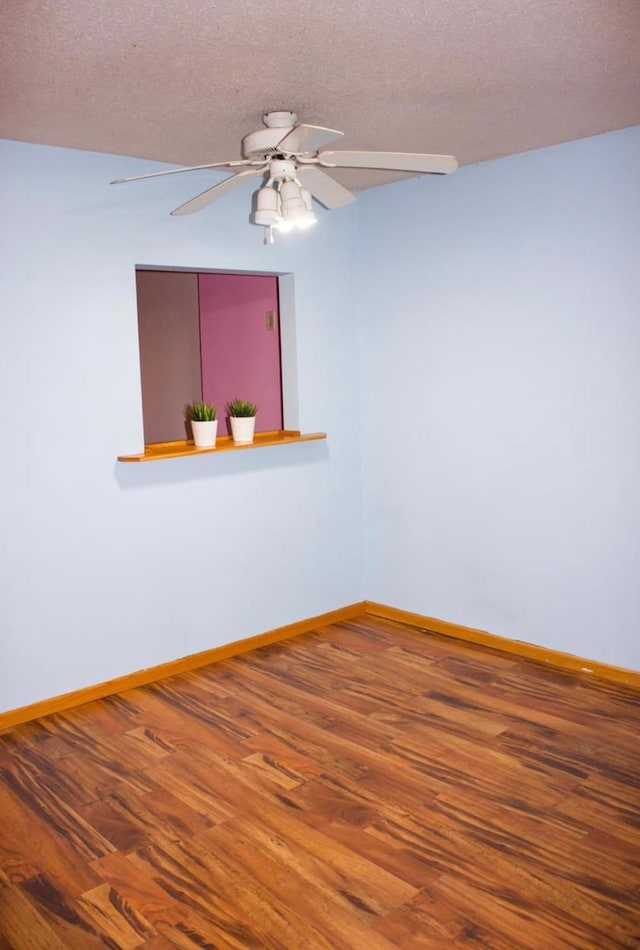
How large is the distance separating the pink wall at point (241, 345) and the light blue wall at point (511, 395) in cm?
53

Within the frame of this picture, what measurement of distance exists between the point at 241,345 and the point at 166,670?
2003mm

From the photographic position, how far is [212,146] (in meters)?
3.35

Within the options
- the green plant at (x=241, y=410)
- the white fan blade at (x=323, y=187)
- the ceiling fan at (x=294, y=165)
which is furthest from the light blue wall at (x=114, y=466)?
the white fan blade at (x=323, y=187)

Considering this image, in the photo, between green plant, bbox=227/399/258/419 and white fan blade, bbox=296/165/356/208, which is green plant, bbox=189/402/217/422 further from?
white fan blade, bbox=296/165/356/208

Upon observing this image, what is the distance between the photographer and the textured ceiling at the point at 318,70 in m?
2.12

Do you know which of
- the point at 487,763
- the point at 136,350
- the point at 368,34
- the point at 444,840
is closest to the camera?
the point at 368,34

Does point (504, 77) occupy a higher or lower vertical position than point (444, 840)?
higher

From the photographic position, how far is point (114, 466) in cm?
362

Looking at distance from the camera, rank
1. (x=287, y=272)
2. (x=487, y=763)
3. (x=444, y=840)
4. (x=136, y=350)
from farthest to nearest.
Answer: (x=287, y=272)
(x=136, y=350)
(x=487, y=763)
(x=444, y=840)

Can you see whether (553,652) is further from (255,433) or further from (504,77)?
(504,77)

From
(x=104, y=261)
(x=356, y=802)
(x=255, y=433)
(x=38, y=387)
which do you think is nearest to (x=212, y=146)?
(x=104, y=261)

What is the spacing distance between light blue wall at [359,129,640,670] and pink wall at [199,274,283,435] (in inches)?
20.7

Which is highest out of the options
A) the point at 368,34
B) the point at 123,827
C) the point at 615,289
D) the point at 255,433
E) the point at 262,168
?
the point at 368,34

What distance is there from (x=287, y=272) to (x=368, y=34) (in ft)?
6.56
